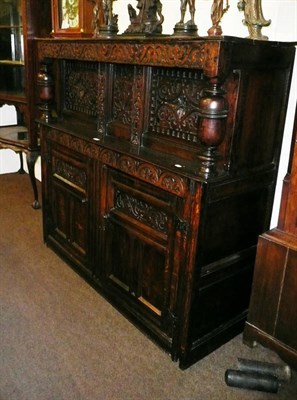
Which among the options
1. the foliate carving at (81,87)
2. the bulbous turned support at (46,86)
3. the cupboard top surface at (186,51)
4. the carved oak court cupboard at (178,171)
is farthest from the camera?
the bulbous turned support at (46,86)

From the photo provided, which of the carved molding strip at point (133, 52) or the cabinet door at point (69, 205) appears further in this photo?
the cabinet door at point (69, 205)

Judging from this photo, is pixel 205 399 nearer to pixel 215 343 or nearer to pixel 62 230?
pixel 215 343

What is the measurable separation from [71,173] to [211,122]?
1222 millimetres

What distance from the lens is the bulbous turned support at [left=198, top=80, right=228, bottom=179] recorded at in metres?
1.44

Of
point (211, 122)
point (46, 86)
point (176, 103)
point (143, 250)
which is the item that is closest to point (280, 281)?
point (143, 250)

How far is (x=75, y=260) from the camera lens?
8.34 ft

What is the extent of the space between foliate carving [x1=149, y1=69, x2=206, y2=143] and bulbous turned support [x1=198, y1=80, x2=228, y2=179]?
201 mm

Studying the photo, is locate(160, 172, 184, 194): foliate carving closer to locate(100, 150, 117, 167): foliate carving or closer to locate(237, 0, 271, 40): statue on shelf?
locate(100, 150, 117, 167): foliate carving

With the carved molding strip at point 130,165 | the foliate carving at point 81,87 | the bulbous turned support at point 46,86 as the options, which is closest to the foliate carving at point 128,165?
the carved molding strip at point 130,165

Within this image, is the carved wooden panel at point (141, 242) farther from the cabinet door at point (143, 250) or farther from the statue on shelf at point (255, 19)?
the statue on shelf at point (255, 19)

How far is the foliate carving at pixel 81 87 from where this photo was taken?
7.49 ft

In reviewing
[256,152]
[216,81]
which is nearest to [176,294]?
[256,152]

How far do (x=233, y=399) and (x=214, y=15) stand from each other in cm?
160

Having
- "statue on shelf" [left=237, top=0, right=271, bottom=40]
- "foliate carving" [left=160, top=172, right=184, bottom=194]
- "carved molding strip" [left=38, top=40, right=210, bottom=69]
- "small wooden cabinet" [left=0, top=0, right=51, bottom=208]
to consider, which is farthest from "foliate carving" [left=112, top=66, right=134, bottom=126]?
"small wooden cabinet" [left=0, top=0, right=51, bottom=208]
